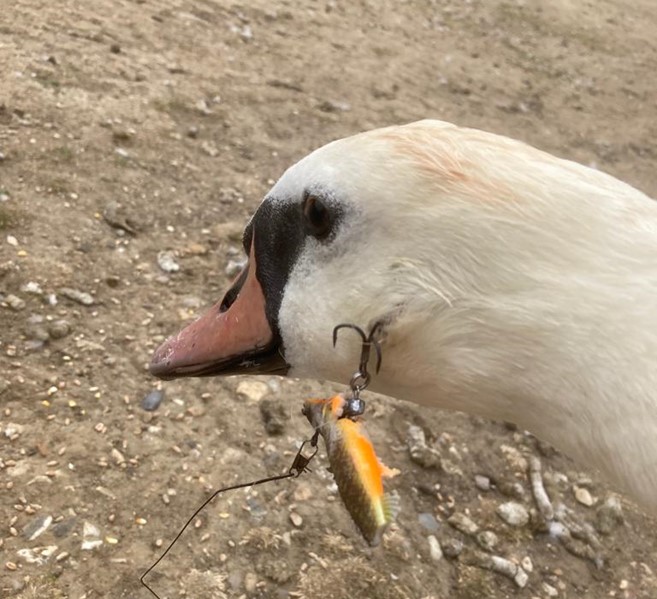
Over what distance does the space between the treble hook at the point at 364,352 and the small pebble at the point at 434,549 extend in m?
1.15

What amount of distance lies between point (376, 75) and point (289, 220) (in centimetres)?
401

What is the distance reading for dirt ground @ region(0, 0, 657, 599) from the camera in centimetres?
217

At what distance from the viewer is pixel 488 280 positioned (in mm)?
1141

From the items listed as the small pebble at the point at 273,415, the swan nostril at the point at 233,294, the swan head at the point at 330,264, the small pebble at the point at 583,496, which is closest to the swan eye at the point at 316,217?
the swan head at the point at 330,264

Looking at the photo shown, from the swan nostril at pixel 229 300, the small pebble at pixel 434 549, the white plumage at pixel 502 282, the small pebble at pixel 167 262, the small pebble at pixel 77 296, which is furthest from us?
the small pebble at pixel 167 262

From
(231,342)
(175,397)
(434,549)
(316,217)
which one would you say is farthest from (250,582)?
(316,217)

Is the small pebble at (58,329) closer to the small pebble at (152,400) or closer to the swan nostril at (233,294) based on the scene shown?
the small pebble at (152,400)

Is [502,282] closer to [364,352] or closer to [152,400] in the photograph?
[364,352]

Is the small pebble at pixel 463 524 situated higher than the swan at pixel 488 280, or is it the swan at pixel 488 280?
the swan at pixel 488 280

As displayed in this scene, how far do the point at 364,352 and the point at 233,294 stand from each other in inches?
18.0

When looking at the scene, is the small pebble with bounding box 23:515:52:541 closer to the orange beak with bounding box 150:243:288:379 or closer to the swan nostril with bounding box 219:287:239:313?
the orange beak with bounding box 150:243:288:379

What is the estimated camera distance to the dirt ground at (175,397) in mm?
2170

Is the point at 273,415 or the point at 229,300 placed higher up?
the point at 229,300

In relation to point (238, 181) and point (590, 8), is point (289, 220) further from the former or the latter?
point (590, 8)
